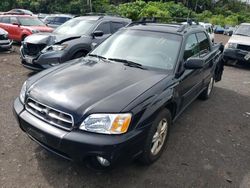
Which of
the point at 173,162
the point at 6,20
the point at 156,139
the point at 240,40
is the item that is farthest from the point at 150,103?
the point at 6,20

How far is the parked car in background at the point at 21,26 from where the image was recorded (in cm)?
1162

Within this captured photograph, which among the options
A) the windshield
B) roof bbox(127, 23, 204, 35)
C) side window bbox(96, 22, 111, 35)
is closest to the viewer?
roof bbox(127, 23, 204, 35)

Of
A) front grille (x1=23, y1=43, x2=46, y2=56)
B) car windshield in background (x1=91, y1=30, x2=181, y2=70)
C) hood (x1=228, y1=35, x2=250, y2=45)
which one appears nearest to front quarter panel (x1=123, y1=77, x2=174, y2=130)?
car windshield in background (x1=91, y1=30, x2=181, y2=70)

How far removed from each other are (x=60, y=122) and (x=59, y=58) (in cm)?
393

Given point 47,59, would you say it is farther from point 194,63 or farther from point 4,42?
point 4,42

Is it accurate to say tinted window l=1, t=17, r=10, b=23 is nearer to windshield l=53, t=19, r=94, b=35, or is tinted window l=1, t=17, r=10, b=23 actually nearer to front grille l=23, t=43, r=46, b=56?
windshield l=53, t=19, r=94, b=35

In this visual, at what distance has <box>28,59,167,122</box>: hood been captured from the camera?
2639mm

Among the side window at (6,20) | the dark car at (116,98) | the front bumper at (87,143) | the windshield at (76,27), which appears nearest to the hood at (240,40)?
the windshield at (76,27)

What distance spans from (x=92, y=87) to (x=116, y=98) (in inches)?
15.3

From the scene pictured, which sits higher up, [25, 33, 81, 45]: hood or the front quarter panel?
the front quarter panel

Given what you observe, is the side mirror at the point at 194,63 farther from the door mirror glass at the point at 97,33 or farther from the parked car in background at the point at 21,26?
the parked car in background at the point at 21,26

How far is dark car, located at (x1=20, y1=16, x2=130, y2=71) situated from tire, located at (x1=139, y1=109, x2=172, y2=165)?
3.68 m

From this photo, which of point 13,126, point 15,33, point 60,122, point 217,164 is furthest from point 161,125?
point 15,33

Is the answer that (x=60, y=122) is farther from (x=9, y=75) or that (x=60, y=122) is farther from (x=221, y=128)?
(x=9, y=75)
